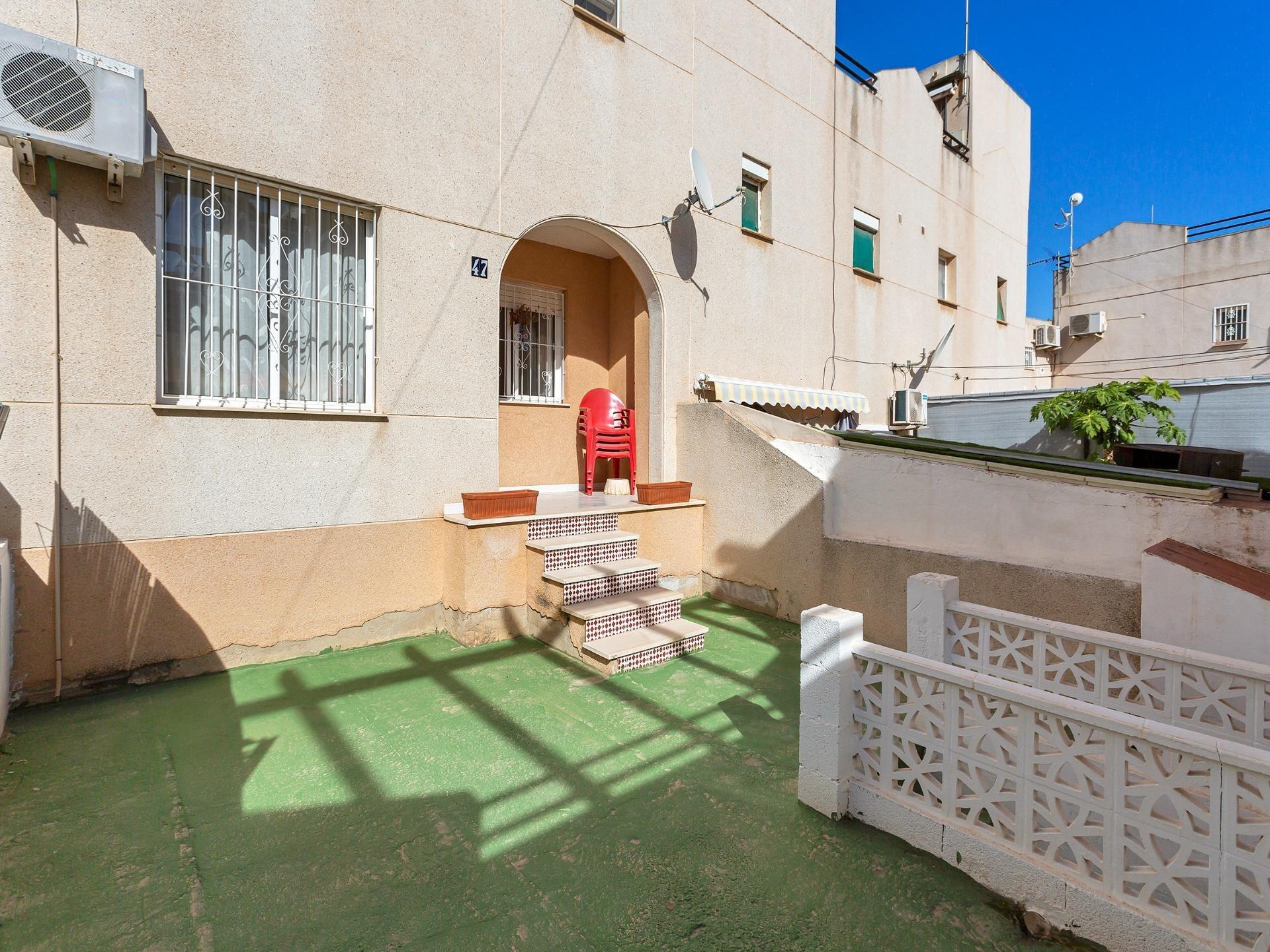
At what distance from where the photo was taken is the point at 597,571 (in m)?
7.47

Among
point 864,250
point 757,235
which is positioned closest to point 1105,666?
point 757,235

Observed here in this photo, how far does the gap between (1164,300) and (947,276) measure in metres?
17.6

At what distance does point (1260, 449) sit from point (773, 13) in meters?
12.9

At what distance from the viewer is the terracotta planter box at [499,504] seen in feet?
23.7

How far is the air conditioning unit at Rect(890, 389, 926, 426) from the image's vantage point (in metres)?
15.2

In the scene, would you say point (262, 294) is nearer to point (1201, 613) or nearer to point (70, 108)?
point (70, 108)

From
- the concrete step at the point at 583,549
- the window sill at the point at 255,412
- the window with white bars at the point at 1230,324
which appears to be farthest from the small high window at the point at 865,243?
the window with white bars at the point at 1230,324

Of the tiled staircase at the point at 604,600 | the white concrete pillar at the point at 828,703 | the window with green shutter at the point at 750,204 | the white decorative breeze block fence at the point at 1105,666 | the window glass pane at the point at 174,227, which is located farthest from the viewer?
the window with green shutter at the point at 750,204

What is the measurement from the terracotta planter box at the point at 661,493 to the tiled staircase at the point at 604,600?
104 centimetres

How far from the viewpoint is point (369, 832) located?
12.4 feet

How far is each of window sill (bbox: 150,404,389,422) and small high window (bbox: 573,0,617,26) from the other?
25.2 feet

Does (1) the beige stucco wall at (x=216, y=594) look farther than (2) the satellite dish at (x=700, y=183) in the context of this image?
No

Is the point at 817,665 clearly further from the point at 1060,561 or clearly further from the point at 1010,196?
the point at 1010,196

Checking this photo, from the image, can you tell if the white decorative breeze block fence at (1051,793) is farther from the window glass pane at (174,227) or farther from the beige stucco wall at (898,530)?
the window glass pane at (174,227)
